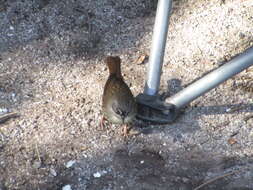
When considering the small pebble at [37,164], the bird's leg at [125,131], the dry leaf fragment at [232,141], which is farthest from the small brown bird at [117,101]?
the dry leaf fragment at [232,141]

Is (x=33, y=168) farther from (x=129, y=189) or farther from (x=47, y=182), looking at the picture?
(x=129, y=189)

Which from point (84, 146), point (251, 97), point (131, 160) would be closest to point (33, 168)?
point (84, 146)

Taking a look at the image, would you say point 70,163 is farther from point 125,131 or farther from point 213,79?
point 213,79

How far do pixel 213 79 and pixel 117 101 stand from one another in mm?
896

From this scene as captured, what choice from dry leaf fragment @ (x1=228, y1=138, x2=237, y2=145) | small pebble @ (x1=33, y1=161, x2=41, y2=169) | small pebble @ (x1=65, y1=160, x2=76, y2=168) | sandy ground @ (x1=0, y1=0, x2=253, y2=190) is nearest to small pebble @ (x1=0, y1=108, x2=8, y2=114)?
sandy ground @ (x1=0, y1=0, x2=253, y2=190)

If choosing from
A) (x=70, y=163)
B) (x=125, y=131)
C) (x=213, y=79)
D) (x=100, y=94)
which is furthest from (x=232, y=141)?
(x=70, y=163)

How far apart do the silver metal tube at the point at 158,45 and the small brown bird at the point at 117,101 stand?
0.22 metres

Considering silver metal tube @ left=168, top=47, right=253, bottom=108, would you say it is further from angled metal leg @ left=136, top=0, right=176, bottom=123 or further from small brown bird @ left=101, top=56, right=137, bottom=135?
small brown bird @ left=101, top=56, right=137, bottom=135

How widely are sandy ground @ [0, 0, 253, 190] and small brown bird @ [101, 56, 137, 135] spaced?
0.53 ft

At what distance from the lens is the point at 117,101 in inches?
193

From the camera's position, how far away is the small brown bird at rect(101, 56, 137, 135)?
15.9 ft

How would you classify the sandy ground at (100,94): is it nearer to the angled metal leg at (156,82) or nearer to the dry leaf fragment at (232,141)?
the dry leaf fragment at (232,141)

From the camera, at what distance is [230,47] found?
557 cm

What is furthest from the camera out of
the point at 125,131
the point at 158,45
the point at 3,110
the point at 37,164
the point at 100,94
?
the point at 100,94
